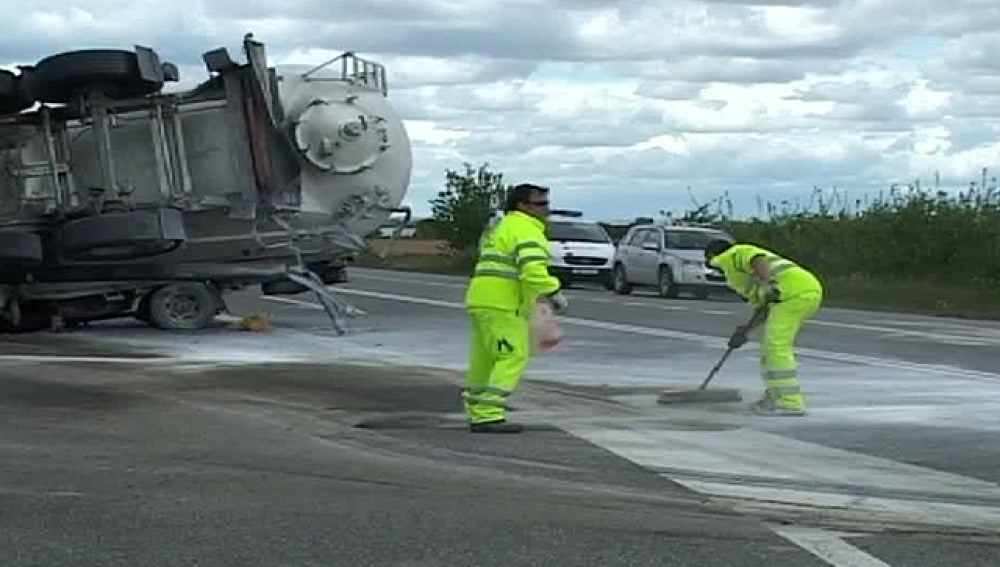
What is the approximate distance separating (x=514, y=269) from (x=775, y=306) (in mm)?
2609

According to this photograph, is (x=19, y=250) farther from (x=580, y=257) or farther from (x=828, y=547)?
(x=580, y=257)

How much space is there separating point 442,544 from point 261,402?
258 inches

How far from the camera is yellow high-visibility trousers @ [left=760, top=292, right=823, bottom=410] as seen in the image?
13703mm

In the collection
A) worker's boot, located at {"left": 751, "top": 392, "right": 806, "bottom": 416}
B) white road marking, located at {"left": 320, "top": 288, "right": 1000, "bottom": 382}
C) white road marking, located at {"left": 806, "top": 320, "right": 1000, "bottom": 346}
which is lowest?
white road marking, located at {"left": 806, "top": 320, "right": 1000, "bottom": 346}

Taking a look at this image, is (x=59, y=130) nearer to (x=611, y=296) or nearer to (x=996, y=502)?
(x=996, y=502)

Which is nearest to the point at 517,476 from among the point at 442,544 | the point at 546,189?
the point at 442,544

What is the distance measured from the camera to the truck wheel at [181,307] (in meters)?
22.8

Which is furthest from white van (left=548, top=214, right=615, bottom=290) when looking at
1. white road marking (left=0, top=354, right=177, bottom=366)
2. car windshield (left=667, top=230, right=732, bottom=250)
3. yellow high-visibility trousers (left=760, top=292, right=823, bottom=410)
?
yellow high-visibility trousers (left=760, top=292, right=823, bottom=410)

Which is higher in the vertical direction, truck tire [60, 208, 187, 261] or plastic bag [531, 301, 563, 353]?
truck tire [60, 208, 187, 261]

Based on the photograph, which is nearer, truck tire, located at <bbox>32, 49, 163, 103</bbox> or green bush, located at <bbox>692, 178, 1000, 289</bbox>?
truck tire, located at <bbox>32, 49, 163, 103</bbox>

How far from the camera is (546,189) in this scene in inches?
501

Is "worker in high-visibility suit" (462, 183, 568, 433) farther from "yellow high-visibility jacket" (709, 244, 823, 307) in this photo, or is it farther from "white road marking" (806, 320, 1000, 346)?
"white road marking" (806, 320, 1000, 346)

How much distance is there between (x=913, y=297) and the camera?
38969 millimetres

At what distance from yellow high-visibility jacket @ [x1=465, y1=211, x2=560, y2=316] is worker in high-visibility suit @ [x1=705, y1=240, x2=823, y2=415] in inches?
88.5
